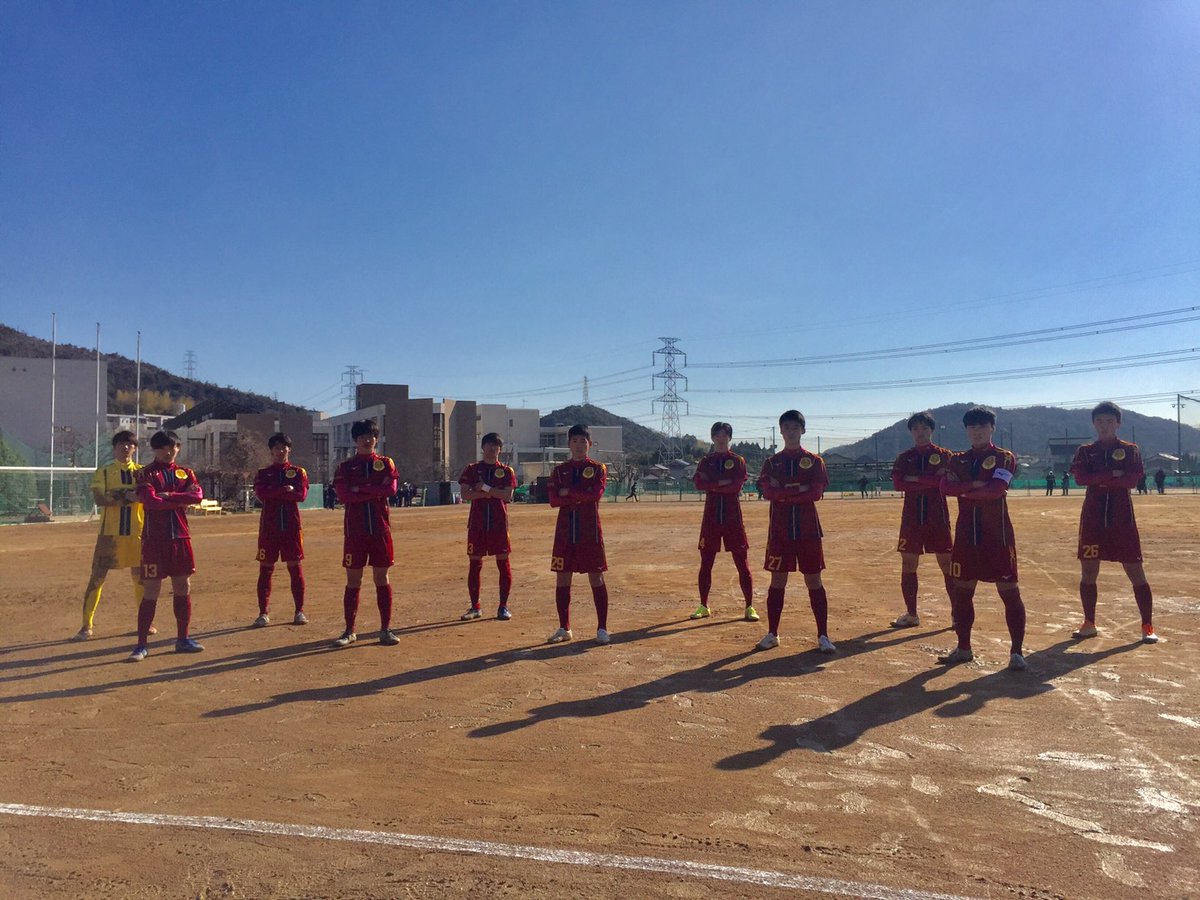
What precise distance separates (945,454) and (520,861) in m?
6.07

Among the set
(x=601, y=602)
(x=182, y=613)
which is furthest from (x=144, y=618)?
A: (x=601, y=602)

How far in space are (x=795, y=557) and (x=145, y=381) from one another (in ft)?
Answer: 604

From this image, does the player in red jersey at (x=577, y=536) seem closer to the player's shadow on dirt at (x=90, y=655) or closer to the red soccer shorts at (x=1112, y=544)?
the player's shadow on dirt at (x=90, y=655)

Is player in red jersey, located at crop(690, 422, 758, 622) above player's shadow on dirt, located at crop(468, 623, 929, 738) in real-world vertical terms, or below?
above

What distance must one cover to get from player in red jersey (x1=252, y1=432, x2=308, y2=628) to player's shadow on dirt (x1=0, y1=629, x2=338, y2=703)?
1.15 m

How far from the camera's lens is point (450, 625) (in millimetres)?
8500

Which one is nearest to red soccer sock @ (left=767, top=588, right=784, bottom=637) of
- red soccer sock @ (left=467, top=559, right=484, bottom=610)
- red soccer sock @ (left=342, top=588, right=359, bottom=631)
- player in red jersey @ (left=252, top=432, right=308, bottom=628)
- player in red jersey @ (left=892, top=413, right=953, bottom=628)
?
player in red jersey @ (left=892, top=413, right=953, bottom=628)

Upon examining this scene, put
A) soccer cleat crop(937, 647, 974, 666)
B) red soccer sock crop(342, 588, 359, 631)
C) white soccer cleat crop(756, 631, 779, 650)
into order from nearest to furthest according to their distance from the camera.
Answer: soccer cleat crop(937, 647, 974, 666) → white soccer cleat crop(756, 631, 779, 650) → red soccer sock crop(342, 588, 359, 631)

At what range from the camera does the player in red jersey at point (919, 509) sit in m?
7.89

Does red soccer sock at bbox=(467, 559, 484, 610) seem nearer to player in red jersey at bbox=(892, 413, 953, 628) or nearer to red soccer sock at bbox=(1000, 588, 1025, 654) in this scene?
player in red jersey at bbox=(892, 413, 953, 628)

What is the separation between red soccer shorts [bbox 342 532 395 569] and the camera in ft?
24.2

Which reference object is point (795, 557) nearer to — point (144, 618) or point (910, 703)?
point (910, 703)

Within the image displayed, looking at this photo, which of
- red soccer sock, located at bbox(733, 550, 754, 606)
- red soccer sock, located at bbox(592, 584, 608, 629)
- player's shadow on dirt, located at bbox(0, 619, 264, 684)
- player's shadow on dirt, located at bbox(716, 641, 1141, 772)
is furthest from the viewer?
red soccer sock, located at bbox(733, 550, 754, 606)

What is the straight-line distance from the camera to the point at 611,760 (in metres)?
4.31
